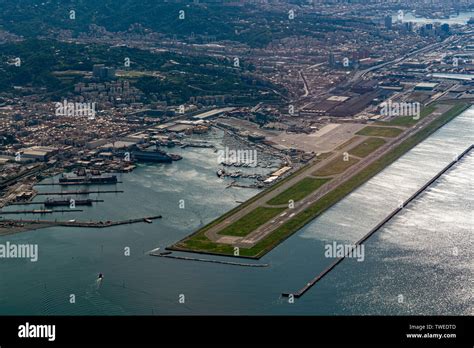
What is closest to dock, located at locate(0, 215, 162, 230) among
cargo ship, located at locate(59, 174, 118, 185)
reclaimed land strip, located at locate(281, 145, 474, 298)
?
cargo ship, located at locate(59, 174, 118, 185)

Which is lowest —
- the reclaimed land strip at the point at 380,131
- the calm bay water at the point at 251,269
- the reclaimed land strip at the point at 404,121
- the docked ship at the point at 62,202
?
the calm bay water at the point at 251,269

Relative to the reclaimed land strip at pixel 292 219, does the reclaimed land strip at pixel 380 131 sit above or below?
above

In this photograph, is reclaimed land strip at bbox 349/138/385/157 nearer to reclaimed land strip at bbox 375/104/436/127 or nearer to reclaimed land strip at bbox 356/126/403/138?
reclaimed land strip at bbox 356/126/403/138

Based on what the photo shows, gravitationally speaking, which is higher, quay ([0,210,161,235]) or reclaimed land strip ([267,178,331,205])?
reclaimed land strip ([267,178,331,205])

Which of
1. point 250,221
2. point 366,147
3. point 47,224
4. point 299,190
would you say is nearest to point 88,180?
point 47,224

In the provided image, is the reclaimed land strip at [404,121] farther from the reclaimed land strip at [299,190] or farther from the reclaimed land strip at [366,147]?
the reclaimed land strip at [299,190]

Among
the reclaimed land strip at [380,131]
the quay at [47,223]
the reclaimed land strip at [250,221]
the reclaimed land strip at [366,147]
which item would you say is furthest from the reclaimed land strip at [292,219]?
the quay at [47,223]
